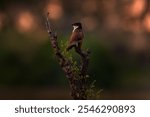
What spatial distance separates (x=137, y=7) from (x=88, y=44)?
719mm

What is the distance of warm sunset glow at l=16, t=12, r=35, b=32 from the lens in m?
2.80

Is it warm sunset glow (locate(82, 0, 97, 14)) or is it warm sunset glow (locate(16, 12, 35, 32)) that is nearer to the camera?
warm sunset glow (locate(16, 12, 35, 32))

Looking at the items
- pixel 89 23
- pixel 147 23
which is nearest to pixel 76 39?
pixel 89 23

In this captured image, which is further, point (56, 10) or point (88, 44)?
point (56, 10)

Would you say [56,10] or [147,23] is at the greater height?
[56,10]

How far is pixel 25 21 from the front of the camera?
9.58 ft

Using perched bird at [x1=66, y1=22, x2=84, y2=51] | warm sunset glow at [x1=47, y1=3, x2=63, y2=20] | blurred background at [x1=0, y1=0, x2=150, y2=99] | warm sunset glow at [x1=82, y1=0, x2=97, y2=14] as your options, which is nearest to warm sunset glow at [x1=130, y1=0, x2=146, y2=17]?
blurred background at [x1=0, y1=0, x2=150, y2=99]

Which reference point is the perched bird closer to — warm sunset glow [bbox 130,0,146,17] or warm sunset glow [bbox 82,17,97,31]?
warm sunset glow [bbox 82,17,97,31]

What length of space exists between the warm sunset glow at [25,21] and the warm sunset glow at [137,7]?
0.65 m

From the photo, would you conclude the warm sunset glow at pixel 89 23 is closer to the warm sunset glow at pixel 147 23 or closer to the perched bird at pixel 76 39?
the warm sunset glow at pixel 147 23

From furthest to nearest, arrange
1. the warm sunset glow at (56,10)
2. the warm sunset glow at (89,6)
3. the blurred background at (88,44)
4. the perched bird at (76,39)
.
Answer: the warm sunset glow at (89,6), the warm sunset glow at (56,10), the blurred background at (88,44), the perched bird at (76,39)

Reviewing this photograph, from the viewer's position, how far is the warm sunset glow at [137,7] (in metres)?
2.97

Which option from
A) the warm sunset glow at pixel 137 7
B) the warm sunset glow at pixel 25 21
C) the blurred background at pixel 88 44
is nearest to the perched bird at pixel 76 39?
the blurred background at pixel 88 44

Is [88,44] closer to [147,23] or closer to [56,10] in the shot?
[56,10]
